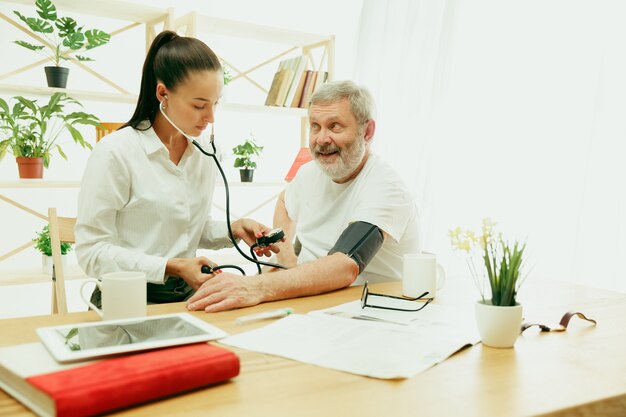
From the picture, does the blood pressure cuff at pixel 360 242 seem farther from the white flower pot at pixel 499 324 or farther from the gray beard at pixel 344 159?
the white flower pot at pixel 499 324

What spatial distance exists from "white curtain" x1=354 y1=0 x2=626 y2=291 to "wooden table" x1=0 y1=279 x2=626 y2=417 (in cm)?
81

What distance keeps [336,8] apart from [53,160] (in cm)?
200

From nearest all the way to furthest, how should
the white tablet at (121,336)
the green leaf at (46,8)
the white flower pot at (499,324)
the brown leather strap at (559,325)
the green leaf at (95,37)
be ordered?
the white tablet at (121,336)
the white flower pot at (499,324)
the brown leather strap at (559,325)
the green leaf at (46,8)
the green leaf at (95,37)

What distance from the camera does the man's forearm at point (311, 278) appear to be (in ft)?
4.40

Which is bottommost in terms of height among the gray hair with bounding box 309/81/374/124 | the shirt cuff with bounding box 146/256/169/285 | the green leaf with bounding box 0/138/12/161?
the shirt cuff with bounding box 146/256/169/285

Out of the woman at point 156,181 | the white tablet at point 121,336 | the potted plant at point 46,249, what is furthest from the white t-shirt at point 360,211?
the potted plant at point 46,249

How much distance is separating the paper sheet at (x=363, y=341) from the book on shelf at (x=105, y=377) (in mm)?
168

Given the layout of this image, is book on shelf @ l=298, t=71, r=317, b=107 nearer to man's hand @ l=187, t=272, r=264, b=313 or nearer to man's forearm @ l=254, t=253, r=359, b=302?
man's forearm @ l=254, t=253, r=359, b=302

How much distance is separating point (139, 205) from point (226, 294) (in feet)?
1.65

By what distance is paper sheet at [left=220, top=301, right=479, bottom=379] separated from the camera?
917 millimetres

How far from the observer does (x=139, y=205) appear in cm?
162

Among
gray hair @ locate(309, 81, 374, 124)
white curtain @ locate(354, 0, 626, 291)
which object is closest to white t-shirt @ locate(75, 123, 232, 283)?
gray hair @ locate(309, 81, 374, 124)

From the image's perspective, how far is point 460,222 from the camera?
287 cm

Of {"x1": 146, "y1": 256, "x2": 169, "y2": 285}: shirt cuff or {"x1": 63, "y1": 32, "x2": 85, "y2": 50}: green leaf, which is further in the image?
{"x1": 63, "y1": 32, "x2": 85, "y2": 50}: green leaf
